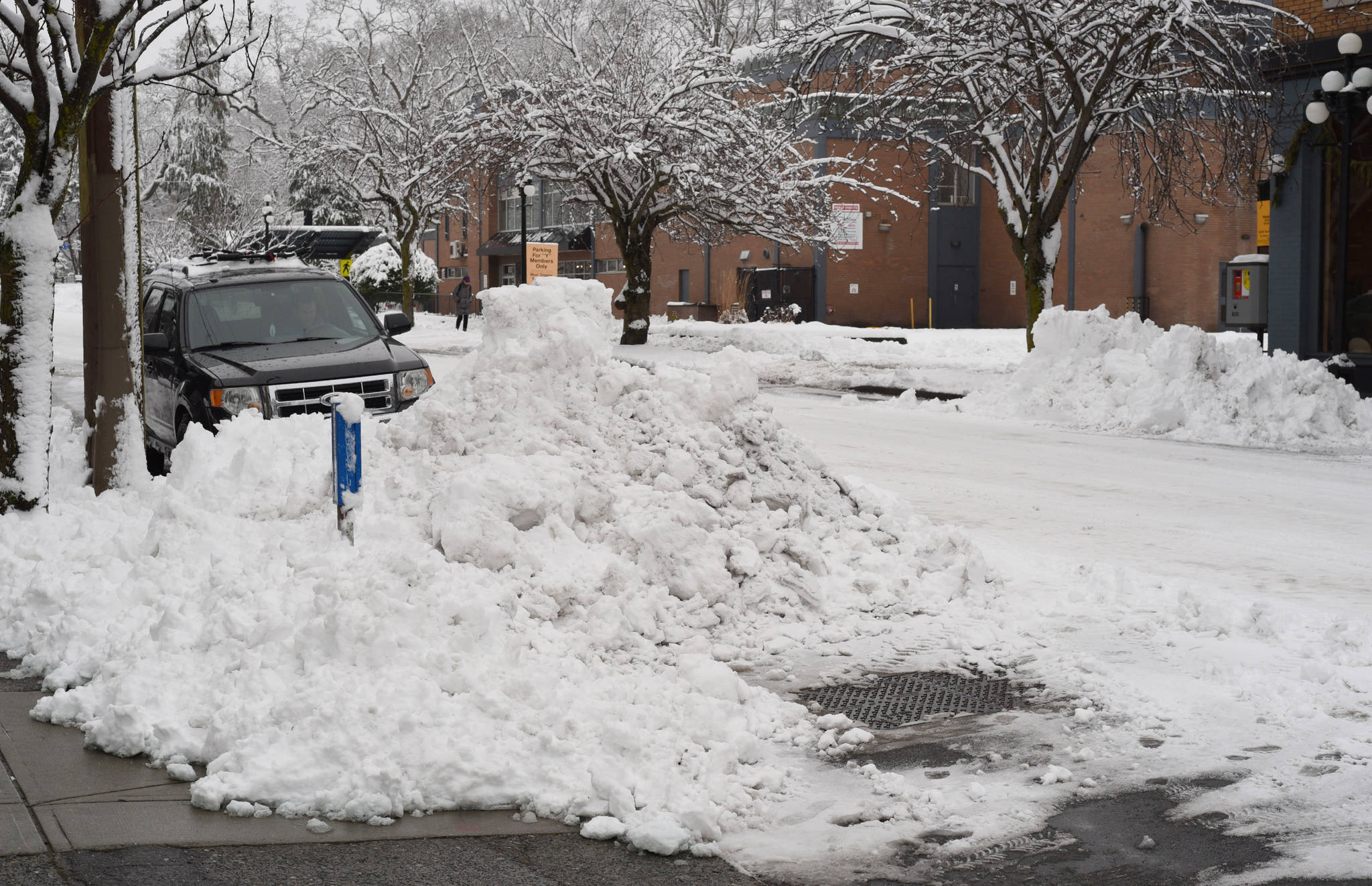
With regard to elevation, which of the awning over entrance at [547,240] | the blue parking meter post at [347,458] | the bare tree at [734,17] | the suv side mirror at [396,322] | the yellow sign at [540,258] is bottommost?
the blue parking meter post at [347,458]

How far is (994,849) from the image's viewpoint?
14.6ft

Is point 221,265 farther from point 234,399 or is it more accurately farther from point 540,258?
point 540,258

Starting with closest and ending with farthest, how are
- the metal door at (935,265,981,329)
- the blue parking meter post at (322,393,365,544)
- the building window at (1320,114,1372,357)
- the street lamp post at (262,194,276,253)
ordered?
the blue parking meter post at (322,393,365,544), the building window at (1320,114,1372,357), the street lamp post at (262,194,276,253), the metal door at (935,265,981,329)

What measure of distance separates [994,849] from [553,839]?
57.4 inches

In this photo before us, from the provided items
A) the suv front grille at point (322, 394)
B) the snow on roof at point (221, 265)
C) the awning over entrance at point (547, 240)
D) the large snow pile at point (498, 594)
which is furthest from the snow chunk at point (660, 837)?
the awning over entrance at point (547, 240)

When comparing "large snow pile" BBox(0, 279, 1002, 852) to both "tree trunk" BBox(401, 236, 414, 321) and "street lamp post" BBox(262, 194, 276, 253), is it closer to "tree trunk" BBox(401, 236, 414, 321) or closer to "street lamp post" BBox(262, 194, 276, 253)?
"street lamp post" BBox(262, 194, 276, 253)

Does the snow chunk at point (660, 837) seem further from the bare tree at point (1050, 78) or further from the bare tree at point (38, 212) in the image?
the bare tree at point (1050, 78)

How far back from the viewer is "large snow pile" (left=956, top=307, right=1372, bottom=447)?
50.5ft

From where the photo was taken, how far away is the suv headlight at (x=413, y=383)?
11328mm

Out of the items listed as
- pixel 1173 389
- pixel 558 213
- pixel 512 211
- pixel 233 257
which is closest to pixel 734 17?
pixel 558 213

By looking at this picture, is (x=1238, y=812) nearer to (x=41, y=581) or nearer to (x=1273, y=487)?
(x=41, y=581)

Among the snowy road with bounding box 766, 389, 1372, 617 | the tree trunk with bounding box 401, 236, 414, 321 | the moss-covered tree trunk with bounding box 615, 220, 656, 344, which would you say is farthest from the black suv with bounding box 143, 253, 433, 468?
the tree trunk with bounding box 401, 236, 414, 321

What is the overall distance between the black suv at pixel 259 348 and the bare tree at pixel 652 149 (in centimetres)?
1752

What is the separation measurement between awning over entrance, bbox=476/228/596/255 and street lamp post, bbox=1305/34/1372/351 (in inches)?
1550
